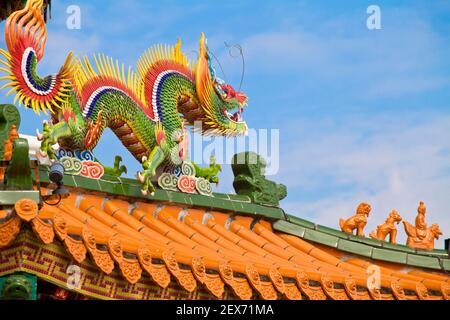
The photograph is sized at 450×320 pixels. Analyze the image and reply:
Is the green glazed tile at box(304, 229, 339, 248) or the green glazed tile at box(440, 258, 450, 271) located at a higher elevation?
the green glazed tile at box(304, 229, 339, 248)

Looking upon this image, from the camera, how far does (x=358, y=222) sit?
13.7 meters

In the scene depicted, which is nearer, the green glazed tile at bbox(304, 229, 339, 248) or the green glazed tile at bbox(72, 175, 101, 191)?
the green glazed tile at bbox(72, 175, 101, 191)

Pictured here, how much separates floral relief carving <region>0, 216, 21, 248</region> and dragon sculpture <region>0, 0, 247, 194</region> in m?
2.23

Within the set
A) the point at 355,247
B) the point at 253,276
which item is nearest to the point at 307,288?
the point at 253,276

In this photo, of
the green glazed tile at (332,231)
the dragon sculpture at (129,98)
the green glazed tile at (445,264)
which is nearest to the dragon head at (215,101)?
the dragon sculpture at (129,98)

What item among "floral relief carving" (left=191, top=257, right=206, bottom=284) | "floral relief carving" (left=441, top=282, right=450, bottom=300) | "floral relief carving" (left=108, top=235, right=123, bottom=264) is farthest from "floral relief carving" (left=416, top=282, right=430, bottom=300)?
"floral relief carving" (left=108, top=235, right=123, bottom=264)

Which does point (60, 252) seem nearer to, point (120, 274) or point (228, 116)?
point (120, 274)

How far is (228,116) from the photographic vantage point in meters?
13.6

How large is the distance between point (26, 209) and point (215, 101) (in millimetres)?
4806

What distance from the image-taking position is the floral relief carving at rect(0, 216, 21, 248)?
29.7 ft

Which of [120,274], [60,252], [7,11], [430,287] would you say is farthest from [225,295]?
[7,11]

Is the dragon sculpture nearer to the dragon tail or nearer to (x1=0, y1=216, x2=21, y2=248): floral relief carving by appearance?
the dragon tail
